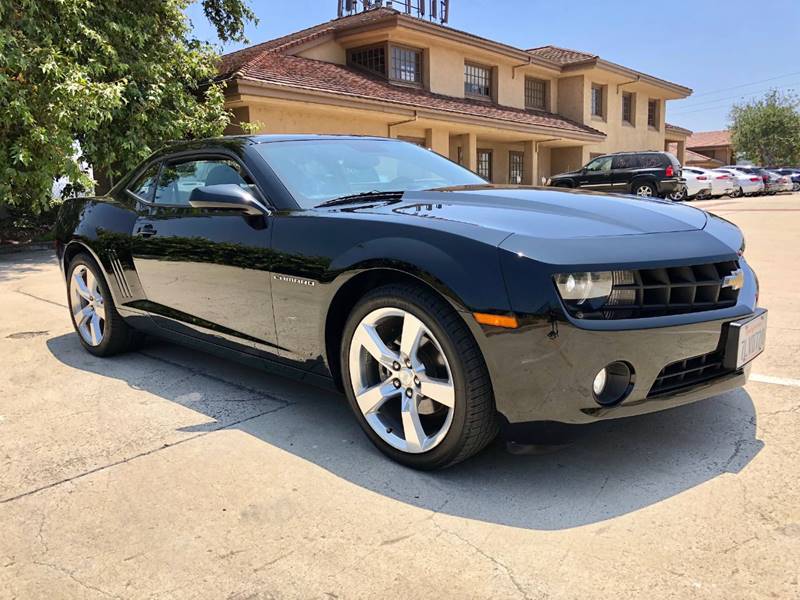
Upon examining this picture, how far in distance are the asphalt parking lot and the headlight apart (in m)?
0.49

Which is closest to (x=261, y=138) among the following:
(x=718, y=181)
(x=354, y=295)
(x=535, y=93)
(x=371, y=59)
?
(x=354, y=295)

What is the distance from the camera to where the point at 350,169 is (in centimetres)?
364

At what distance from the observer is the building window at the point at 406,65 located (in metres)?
19.4

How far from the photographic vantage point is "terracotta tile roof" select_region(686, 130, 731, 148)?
6309 centimetres

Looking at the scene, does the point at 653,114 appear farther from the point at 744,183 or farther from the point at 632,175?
the point at 632,175

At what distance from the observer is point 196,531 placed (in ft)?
7.76

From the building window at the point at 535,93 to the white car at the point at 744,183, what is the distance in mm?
8708

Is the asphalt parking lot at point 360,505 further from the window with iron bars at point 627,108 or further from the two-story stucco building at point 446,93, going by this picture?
the window with iron bars at point 627,108

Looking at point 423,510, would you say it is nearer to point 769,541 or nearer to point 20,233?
point 769,541

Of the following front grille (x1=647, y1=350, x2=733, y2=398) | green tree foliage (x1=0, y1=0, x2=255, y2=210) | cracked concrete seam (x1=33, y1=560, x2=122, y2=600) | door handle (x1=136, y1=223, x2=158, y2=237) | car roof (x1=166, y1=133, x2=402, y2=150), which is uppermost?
green tree foliage (x1=0, y1=0, x2=255, y2=210)

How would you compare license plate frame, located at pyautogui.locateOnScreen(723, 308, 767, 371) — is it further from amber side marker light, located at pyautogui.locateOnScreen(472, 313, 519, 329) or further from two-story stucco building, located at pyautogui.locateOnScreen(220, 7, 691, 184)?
two-story stucco building, located at pyautogui.locateOnScreen(220, 7, 691, 184)

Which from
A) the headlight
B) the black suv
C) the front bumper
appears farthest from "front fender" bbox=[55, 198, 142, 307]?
the black suv

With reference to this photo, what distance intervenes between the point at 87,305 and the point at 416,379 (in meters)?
3.18

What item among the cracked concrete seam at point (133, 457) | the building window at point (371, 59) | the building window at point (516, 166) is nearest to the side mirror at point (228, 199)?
the cracked concrete seam at point (133, 457)
